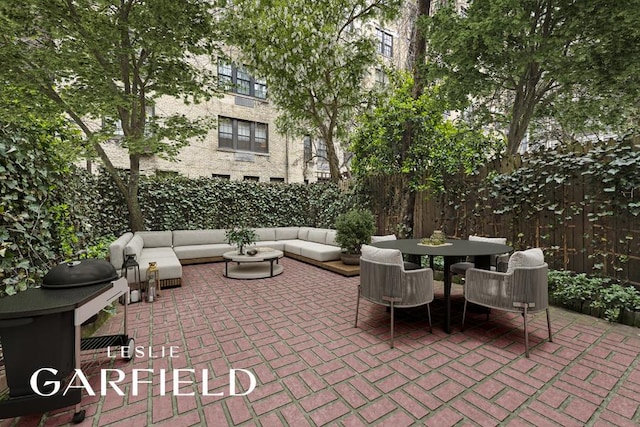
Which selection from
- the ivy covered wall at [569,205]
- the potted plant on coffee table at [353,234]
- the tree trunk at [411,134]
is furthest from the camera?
the tree trunk at [411,134]

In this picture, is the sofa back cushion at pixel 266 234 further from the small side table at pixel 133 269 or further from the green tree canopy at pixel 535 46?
the green tree canopy at pixel 535 46

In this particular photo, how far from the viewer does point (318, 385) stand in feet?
7.27

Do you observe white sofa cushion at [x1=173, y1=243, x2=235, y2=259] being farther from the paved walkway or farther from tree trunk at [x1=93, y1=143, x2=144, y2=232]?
the paved walkway

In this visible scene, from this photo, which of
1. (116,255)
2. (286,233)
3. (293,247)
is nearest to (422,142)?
(293,247)

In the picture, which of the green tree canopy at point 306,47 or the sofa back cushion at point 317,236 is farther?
the sofa back cushion at point 317,236

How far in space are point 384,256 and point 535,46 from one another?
235 inches

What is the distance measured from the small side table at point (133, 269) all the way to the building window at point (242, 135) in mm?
9272

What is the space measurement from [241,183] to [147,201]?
2.67 meters

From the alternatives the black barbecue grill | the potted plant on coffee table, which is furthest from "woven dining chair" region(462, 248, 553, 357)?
the black barbecue grill

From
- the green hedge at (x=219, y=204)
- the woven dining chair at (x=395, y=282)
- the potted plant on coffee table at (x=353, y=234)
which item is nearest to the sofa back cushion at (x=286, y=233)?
the green hedge at (x=219, y=204)

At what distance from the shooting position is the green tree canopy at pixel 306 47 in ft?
22.9

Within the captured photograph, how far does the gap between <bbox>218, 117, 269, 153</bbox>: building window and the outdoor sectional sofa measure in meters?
6.41

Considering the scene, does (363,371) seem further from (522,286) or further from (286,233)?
(286,233)

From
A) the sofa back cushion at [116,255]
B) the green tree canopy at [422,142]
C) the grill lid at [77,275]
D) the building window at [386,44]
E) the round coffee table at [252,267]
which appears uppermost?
the building window at [386,44]
